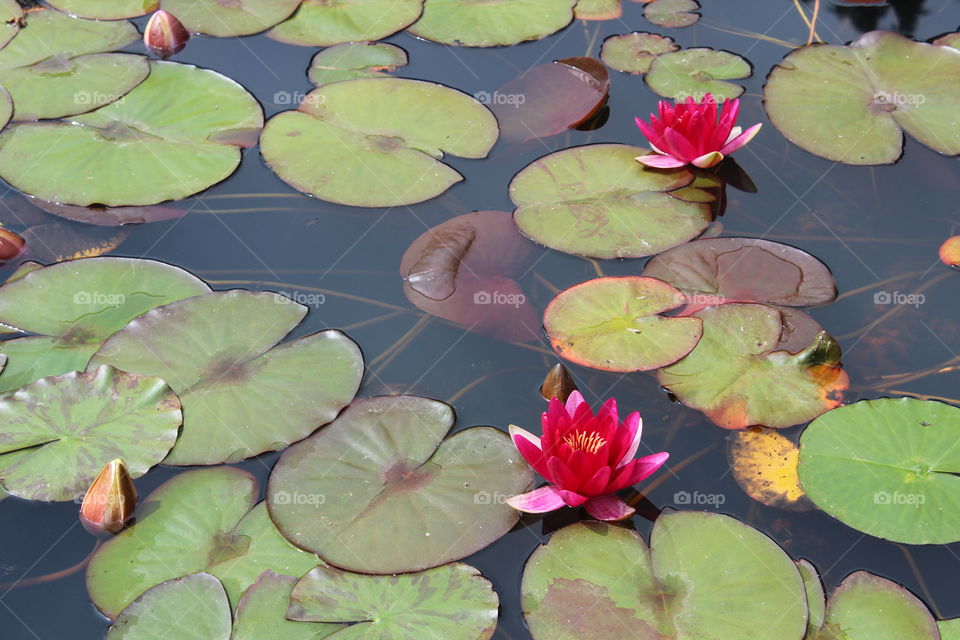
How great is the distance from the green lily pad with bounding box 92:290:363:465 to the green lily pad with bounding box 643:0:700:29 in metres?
2.89

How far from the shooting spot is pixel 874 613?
7.75ft

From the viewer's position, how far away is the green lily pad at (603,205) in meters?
3.47

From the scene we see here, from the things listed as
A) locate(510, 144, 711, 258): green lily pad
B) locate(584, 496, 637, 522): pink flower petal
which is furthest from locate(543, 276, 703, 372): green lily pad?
locate(584, 496, 637, 522): pink flower petal

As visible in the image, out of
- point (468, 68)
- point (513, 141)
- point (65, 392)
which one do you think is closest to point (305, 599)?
point (65, 392)

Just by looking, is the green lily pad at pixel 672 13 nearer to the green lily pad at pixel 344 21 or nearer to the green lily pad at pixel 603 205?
the green lily pad at pixel 603 205

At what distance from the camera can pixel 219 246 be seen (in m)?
3.54

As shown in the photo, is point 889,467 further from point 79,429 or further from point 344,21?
point 344,21

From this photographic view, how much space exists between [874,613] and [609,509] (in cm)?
83

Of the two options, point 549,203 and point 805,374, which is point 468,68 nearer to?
point 549,203

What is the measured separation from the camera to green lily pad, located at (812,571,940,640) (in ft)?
7.59

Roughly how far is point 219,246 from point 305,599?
1770 millimetres

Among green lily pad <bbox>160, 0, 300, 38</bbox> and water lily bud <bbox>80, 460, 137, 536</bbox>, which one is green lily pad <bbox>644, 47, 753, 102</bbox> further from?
water lily bud <bbox>80, 460, 137, 536</bbox>

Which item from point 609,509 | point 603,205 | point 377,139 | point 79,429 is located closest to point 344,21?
point 377,139

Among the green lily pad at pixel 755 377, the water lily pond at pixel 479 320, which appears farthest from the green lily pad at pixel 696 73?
the green lily pad at pixel 755 377
